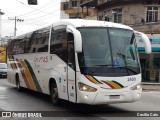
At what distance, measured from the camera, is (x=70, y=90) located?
1209cm

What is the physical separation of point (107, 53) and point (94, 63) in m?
0.56

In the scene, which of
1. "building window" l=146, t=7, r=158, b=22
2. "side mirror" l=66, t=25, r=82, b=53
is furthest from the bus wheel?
"building window" l=146, t=7, r=158, b=22

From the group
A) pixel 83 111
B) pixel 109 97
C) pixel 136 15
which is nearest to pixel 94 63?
pixel 109 97

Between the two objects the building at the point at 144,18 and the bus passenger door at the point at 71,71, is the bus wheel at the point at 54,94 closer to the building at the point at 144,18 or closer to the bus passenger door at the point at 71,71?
the bus passenger door at the point at 71,71

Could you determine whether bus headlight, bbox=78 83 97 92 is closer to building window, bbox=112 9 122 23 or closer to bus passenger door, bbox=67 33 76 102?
bus passenger door, bbox=67 33 76 102

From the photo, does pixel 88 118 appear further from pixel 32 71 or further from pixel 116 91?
pixel 32 71

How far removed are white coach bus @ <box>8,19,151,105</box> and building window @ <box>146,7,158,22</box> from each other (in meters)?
23.3

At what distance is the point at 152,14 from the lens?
3603cm

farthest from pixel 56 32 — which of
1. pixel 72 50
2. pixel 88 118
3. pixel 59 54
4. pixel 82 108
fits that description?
pixel 88 118

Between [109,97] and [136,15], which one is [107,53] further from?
[136,15]

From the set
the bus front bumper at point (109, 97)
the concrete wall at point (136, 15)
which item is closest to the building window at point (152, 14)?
the concrete wall at point (136, 15)

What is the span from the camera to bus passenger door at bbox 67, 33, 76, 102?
1185 cm

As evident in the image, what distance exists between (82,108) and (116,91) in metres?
2.16

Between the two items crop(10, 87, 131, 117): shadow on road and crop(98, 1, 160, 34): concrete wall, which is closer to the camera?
crop(10, 87, 131, 117): shadow on road
